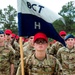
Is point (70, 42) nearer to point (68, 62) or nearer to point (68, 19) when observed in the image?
point (68, 62)

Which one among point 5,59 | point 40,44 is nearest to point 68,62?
point 5,59

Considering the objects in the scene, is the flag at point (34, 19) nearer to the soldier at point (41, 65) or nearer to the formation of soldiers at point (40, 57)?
the formation of soldiers at point (40, 57)

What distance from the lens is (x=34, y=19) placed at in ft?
21.2

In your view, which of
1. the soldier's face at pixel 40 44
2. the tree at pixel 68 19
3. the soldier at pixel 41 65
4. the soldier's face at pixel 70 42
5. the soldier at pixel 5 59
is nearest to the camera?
the soldier's face at pixel 40 44

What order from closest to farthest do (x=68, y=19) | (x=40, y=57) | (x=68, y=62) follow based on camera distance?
1. (x=40, y=57)
2. (x=68, y=62)
3. (x=68, y=19)

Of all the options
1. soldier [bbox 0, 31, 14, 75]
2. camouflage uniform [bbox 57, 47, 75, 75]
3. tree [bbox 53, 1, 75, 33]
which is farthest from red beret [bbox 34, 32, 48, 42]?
tree [bbox 53, 1, 75, 33]

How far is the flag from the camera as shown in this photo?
21.0 ft

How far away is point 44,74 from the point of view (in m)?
6.64

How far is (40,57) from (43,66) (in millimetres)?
191

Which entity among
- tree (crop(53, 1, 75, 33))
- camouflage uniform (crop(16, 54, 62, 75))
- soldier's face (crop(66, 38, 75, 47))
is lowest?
camouflage uniform (crop(16, 54, 62, 75))

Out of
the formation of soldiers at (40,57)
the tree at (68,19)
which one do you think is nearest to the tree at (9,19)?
the tree at (68,19)

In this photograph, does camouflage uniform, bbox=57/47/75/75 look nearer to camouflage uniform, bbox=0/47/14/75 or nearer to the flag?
camouflage uniform, bbox=0/47/14/75

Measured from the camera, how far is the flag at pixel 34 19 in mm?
6414

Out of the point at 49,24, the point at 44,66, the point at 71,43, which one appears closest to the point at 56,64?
the point at 44,66
